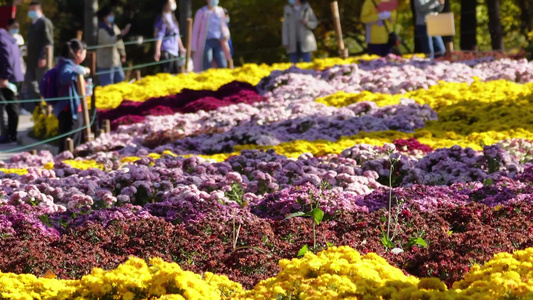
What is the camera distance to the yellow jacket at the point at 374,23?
2302 cm

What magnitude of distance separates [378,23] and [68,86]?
31.2 ft

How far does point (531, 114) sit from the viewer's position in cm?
1393

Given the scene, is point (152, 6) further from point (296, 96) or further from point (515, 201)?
point (515, 201)

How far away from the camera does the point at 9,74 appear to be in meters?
16.9

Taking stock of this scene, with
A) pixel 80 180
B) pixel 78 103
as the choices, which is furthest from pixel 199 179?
pixel 78 103

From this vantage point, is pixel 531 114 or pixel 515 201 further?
pixel 531 114

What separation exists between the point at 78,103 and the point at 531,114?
5616mm

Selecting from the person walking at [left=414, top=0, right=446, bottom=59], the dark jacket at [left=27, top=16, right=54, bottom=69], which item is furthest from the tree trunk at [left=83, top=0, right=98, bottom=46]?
the person walking at [left=414, top=0, right=446, bottom=59]

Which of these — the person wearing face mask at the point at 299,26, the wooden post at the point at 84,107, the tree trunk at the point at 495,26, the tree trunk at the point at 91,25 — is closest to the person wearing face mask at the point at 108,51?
the tree trunk at the point at 91,25

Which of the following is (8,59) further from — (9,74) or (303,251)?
(303,251)

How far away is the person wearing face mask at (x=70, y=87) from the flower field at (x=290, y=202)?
1.36 ft

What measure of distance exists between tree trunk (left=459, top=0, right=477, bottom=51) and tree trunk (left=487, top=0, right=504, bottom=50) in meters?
0.38

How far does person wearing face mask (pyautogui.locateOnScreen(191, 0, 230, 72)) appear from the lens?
22.2m

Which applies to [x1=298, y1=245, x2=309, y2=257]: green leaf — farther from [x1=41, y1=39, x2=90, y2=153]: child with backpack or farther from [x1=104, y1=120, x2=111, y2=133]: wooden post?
[x1=104, y1=120, x2=111, y2=133]: wooden post
